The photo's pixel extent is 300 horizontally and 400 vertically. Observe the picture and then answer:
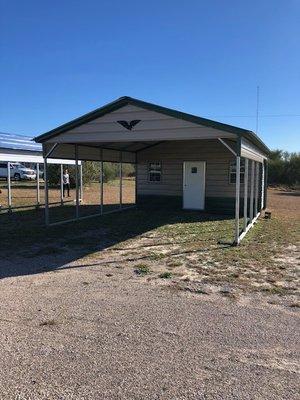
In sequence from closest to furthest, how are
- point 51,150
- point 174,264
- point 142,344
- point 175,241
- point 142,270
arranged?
point 142,344 < point 142,270 < point 174,264 < point 175,241 < point 51,150

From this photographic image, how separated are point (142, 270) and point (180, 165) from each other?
10766mm

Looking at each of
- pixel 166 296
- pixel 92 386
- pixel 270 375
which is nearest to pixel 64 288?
pixel 166 296

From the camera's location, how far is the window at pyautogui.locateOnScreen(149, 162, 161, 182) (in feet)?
60.3

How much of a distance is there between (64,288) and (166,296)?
5.27 feet

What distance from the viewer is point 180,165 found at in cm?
1777

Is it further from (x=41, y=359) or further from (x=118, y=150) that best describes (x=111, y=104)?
(x=41, y=359)

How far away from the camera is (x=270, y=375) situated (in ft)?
12.0

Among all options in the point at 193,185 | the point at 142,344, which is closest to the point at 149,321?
the point at 142,344

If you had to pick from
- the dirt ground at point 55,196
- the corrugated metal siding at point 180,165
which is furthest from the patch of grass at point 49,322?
the dirt ground at point 55,196

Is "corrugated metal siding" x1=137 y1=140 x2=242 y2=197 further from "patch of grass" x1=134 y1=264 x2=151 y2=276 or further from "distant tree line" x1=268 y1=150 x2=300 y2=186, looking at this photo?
"distant tree line" x1=268 y1=150 x2=300 y2=186

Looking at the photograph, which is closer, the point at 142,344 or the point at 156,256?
the point at 142,344

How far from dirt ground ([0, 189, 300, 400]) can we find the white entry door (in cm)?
748

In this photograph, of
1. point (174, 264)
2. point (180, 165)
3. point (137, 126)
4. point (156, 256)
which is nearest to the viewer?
point (174, 264)

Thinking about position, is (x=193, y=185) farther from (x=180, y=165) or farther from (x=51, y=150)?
(x=51, y=150)
